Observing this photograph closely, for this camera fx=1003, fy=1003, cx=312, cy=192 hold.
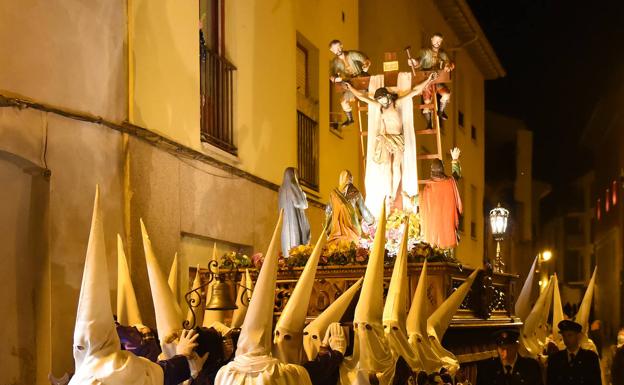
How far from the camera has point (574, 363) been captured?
34.6 ft

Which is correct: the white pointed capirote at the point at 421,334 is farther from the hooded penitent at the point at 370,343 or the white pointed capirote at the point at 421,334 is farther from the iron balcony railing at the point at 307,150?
the iron balcony railing at the point at 307,150

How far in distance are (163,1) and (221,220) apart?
318 centimetres

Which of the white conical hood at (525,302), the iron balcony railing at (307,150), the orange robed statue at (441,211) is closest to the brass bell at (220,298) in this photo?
the orange robed statue at (441,211)

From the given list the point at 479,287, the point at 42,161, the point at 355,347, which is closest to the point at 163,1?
the point at 42,161

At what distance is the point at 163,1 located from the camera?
1228 centimetres

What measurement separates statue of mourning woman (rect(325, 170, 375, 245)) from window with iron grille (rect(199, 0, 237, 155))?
2061 mm

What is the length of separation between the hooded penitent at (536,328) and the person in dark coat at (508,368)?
293cm

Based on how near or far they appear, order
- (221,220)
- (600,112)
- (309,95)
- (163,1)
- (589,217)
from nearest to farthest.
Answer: (163,1)
(221,220)
(309,95)
(600,112)
(589,217)

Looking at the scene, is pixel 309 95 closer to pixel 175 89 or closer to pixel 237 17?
pixel 237 17

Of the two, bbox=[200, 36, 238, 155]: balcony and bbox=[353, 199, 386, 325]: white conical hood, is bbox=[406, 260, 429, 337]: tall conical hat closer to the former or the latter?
bbox=[353, 199, 386, 325]: white conical hood

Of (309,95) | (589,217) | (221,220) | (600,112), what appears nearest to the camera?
(221,220)

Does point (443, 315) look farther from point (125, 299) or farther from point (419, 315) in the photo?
point (125, 299)

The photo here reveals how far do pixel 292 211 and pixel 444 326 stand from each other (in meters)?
3.98

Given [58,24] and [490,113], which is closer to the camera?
[58,24]
